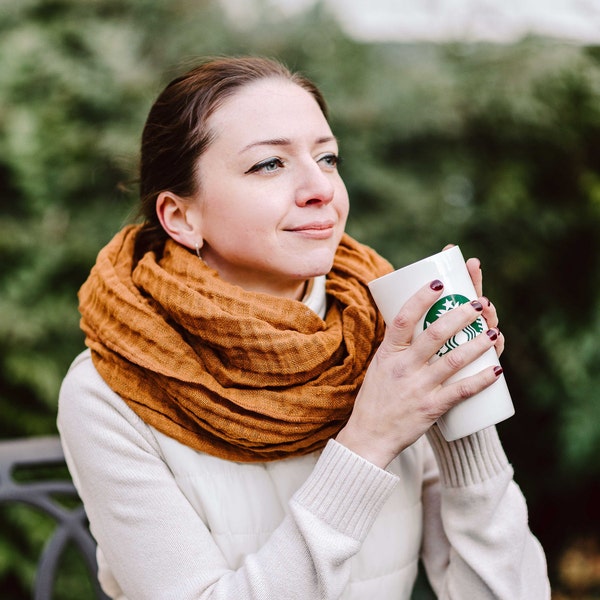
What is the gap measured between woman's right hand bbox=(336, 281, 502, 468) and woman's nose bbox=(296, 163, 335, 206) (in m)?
0.33

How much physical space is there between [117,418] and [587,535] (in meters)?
2.19

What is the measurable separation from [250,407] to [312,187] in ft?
1.39

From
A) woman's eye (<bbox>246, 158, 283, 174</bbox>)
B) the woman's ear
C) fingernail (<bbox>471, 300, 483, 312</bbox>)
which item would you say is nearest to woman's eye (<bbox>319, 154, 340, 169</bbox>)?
woman's eye (<bbox>246, 158, 283, 174</bbox>)

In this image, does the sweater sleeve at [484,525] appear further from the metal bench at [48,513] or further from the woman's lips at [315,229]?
the metal bench at [48,513]

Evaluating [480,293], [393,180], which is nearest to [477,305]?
[480,293]

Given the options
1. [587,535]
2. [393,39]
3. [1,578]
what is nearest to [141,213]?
[1,578]

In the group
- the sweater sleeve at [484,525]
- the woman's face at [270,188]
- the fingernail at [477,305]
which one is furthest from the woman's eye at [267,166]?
the sweater sleeve at [484,525]

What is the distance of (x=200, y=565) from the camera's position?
124 centimetres

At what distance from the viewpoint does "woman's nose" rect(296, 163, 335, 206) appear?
1312 mm

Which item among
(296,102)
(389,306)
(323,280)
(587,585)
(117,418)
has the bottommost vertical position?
(587,585)

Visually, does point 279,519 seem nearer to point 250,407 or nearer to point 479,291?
point 250,407

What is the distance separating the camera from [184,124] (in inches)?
56.0

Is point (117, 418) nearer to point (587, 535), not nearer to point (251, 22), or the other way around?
point (251, 22)

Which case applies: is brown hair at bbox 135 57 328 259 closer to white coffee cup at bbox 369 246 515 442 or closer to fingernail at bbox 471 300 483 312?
white coffee cup at bbox 369 246 515 442
